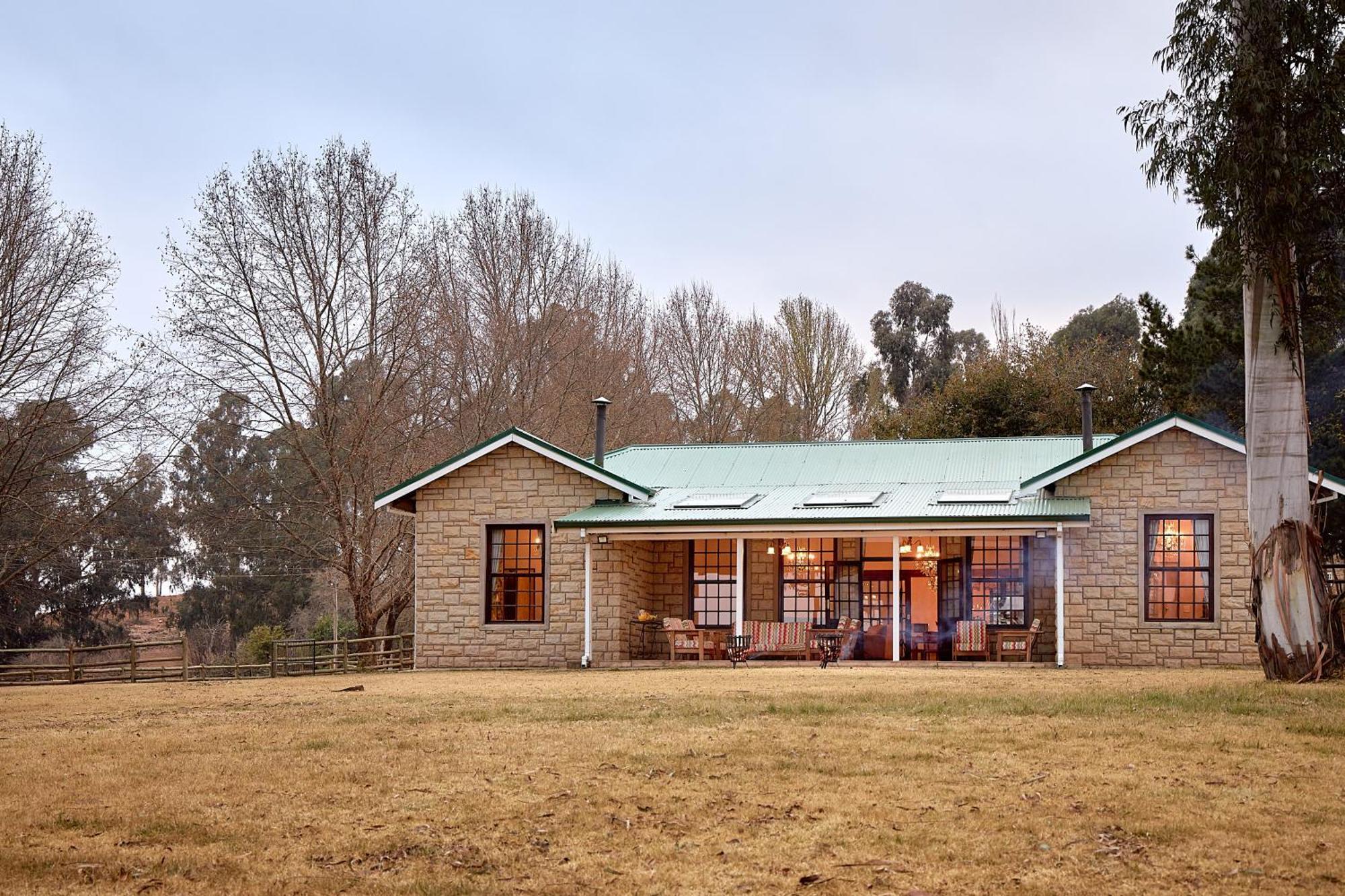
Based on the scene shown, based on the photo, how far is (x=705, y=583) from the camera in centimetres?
2298

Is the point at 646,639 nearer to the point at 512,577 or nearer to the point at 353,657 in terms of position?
the point at 512,577

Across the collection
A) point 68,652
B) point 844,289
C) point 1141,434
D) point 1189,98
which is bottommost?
point 68,652

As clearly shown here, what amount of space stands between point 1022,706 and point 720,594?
1140 cm

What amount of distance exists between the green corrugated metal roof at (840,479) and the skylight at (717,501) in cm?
9

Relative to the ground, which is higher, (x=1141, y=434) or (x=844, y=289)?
(x=844, y=289)

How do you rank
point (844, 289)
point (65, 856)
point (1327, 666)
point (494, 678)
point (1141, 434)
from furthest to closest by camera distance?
point (844, 289)
point (1141, 434)
point (494, 678)
point (1327, 666)
point (65, 856)

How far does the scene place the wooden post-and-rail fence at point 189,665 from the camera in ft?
74.6

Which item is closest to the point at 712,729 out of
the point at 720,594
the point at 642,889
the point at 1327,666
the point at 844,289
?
the point at 642,889

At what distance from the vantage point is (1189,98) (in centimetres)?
1389

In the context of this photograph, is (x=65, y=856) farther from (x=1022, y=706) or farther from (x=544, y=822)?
(x=1022, y=706)

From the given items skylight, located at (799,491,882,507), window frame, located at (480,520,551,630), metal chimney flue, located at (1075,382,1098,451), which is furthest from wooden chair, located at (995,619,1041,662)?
window frame, located at (480,520,551,630)

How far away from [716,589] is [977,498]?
15.9 feet

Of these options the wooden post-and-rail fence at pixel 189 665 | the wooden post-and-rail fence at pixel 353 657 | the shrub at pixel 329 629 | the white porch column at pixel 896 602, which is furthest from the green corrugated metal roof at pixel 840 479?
the shrub at pixel 329 629

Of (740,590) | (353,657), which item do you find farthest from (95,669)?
(740,590)
